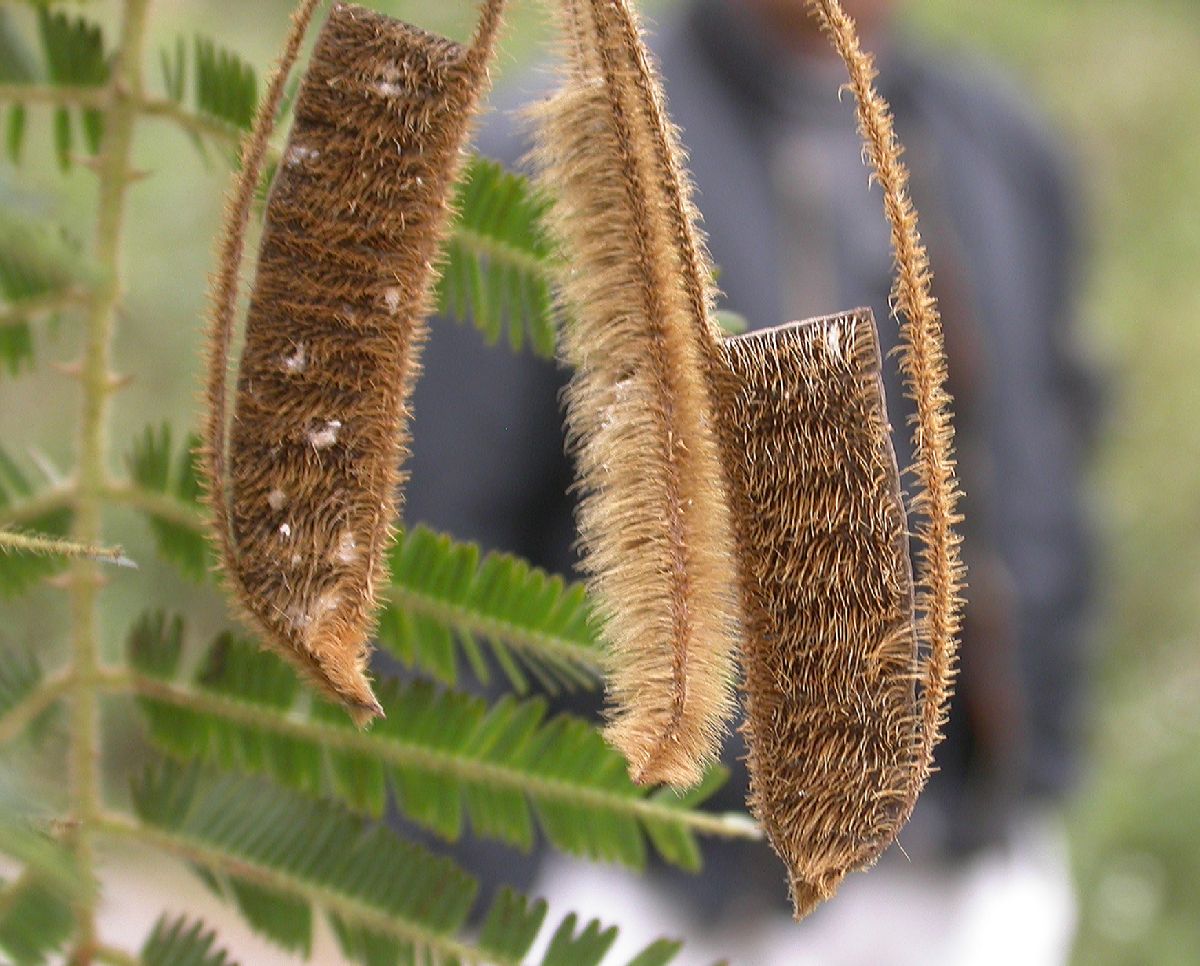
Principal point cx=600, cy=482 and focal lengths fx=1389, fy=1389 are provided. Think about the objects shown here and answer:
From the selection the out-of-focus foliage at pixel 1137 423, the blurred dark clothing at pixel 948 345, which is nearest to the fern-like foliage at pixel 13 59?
the blurred dark clothing at pixel 948 345

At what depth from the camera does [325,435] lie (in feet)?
2.04

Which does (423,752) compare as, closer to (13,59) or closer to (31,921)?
(31,921)

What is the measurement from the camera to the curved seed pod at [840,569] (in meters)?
0.59

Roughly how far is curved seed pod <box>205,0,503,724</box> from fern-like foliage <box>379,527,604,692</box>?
0.22 metres

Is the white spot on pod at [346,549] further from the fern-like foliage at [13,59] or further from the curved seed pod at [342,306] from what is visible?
the fern-like foliage at [13,59]

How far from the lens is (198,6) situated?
346cm

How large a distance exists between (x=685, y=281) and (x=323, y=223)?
0.54ft

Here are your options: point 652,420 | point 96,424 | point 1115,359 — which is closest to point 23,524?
point 96,424

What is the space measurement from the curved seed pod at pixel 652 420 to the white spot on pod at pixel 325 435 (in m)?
0.12

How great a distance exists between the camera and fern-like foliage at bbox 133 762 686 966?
0.82 metres

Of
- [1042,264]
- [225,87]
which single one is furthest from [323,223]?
[1042,264]

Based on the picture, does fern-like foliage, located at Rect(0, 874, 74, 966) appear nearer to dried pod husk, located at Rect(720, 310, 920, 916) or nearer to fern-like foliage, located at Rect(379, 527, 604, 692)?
fern-like foliage, located at Rect(379, 527, 604, 692)

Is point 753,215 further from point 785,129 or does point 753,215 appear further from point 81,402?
point 81,402

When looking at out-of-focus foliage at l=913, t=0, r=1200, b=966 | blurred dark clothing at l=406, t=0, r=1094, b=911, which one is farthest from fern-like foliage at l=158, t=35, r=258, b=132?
out-of-focus foliage at l=913, t=0, r=1200, b=966
